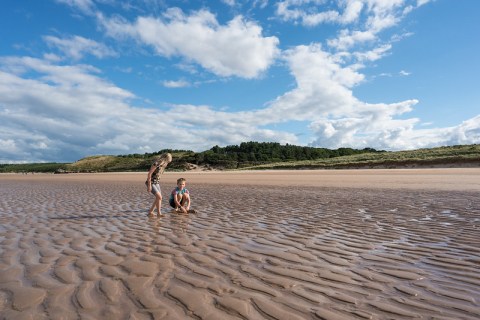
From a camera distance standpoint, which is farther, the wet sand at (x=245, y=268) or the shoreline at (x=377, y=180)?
the shoreline at (x=377, y=180)

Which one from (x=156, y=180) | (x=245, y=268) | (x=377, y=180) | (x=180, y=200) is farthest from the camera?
(x=377, y=180)

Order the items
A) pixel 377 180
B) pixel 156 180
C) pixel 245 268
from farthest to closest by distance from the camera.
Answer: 1. pixel 377 180
2. pixel 156 180
3. pixel 245 268

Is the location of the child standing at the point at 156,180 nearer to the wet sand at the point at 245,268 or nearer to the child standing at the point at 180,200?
the child standing at the point at 180,200

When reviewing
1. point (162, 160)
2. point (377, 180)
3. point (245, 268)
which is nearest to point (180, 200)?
point (162, 160)

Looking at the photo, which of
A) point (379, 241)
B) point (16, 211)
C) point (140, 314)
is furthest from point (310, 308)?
point (16, 211)

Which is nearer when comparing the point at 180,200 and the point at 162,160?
the point at 162,160

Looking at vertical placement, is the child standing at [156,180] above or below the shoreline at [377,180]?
above

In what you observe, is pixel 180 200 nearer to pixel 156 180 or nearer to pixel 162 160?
pixel 156 180

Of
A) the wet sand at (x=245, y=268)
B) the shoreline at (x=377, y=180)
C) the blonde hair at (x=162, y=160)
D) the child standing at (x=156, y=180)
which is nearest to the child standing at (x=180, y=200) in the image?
the child standing at (x=156, y=180)

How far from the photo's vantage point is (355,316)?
120 inches

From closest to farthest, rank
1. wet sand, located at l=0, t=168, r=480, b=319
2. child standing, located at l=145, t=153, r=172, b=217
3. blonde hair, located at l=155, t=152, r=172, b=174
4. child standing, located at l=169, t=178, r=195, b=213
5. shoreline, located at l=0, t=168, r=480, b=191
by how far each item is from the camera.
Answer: wet sand, located at l=0, t=168, r=480, b=319 < child standing, located at l=145, t=153, r=172, b=217 < blonde hair, located at l=155, t=152, r=172, b=174 < child standing, located at l=169, t=178, r=195, b=213 < shoreline, located at l=0, t=168, r=480, b=191

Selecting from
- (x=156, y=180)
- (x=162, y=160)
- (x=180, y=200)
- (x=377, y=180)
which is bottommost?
(x=377, y=180)

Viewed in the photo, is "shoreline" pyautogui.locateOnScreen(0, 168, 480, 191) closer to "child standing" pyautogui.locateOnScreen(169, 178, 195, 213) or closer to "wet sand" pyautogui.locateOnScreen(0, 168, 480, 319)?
"wet sand" pyautogui.locateOnScreen(0, 168, 480, 319)

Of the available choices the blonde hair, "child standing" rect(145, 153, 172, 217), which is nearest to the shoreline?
the blonde hair
